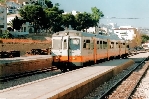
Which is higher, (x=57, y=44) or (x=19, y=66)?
(x=57, y=44)

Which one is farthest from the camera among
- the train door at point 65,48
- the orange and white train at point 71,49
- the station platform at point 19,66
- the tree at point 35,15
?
the tree at point 35,15

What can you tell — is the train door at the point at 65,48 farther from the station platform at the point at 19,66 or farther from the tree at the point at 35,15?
the tree at the point at 35,15

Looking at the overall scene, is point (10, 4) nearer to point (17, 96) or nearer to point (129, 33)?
point (129, 33)

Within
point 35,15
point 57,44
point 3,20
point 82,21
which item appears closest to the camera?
point 57,44

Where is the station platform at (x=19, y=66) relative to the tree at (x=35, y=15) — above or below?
below

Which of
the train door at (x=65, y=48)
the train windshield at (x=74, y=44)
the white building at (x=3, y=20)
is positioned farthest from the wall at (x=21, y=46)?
the white building at (x=3, y=20)

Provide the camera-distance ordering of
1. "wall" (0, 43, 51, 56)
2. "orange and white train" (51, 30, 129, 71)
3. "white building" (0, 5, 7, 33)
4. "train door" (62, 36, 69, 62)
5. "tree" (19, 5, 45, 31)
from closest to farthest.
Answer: "orange and white train" (51, 30, 129, 71) → "train door" (62, 36, 69, 62) → "wall" (0, 43, 51, 56) → "white building" (0, 5, 7, 33) → "tree" (19, 5, 45, 31)

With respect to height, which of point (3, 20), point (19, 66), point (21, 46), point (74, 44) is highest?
point (3, 20)

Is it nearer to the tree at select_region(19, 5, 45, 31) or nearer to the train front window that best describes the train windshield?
the train front window

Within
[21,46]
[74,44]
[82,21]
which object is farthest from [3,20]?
[74,44]

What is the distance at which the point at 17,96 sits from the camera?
9781 millimetres

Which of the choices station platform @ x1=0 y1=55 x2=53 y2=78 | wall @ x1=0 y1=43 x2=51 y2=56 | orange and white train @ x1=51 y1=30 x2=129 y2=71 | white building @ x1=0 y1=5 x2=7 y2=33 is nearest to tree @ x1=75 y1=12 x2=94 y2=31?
white building @ x1=0 y1=5 x2=7 y2=33

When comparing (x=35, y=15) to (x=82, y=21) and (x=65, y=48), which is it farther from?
(x=65, y=48)

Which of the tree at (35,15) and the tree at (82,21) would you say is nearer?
the tree at (35,15)
